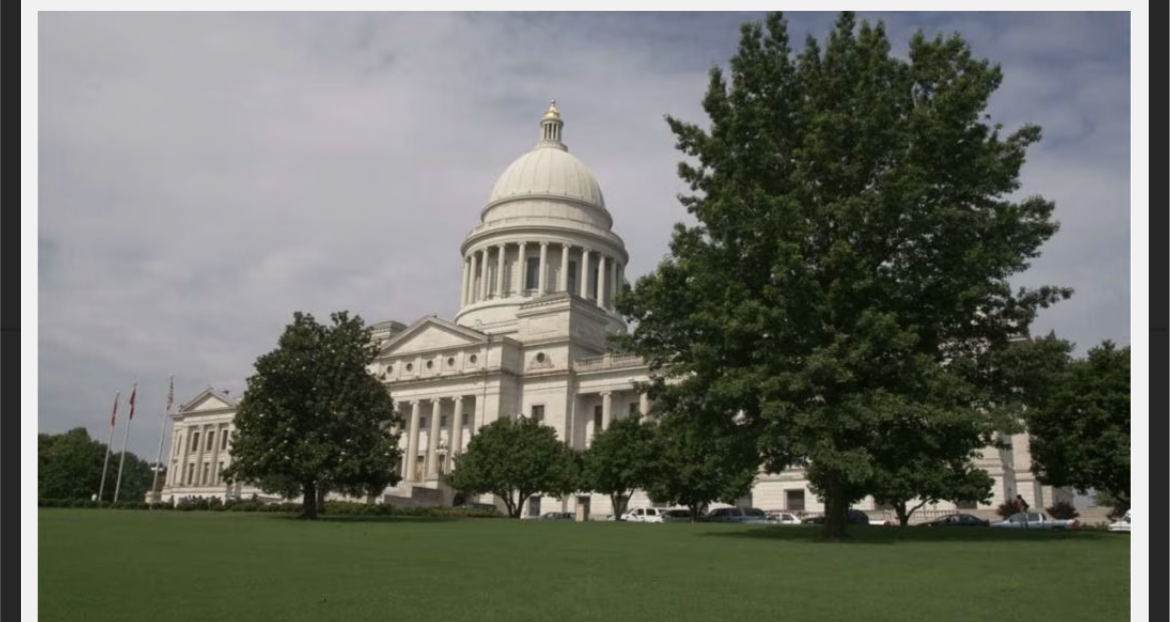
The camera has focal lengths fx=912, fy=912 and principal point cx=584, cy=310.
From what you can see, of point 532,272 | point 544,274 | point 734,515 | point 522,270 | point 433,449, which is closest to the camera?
point 734,515

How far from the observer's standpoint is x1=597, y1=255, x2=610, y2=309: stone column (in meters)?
95.3

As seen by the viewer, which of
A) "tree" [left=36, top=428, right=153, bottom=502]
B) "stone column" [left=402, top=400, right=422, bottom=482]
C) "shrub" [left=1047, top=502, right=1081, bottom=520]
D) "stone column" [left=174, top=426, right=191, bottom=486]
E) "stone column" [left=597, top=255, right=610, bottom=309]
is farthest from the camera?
"stone column" [left=174, top=426, right=191, bottom=486]

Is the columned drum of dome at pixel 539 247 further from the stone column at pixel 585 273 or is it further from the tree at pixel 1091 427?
the tree at pixel 1091 427

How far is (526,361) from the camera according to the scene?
82938 mm

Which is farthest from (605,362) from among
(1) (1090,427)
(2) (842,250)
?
(2) (842,250)

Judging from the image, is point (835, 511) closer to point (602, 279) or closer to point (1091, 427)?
point (1091, 427)

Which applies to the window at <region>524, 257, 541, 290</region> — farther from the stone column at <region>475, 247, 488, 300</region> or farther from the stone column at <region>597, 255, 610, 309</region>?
the stone column at <region>597, 255, 610, 309</region>

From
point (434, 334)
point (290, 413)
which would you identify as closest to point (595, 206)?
point (434, 334)

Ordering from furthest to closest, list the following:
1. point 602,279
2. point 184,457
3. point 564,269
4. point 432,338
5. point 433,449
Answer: point 184,457 < point 602,279 < point 564,269 < point 432,338 < point 433,449

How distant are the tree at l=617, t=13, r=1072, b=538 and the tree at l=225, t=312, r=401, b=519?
60.1 ft

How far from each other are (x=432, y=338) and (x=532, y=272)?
1516 cm

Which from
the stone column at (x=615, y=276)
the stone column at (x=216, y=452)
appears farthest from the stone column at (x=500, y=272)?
the stone column at (x=216, y=452)

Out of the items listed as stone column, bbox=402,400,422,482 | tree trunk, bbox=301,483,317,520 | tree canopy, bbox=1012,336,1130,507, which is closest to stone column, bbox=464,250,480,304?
stone column, bbox=402,400,422,482
